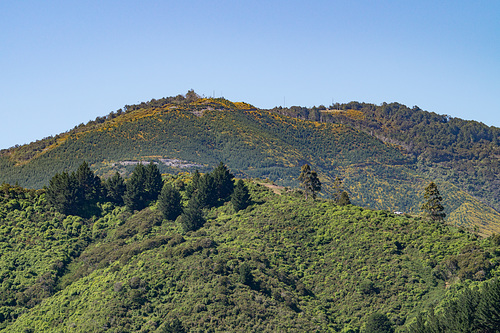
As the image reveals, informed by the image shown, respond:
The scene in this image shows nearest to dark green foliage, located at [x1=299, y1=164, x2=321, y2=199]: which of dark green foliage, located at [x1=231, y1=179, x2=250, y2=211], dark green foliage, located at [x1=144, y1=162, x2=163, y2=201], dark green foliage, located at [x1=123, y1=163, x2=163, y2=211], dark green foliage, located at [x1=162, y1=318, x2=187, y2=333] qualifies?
dark green foliage, located at [x1=231, y1=179, x2=250, y2=211]

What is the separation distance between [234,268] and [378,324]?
2321 centimetres

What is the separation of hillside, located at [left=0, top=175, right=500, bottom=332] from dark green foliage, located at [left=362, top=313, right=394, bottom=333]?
1.78 metres

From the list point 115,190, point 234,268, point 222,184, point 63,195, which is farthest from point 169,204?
point 234,268

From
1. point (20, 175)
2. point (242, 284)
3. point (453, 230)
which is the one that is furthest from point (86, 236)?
point (20, 175)

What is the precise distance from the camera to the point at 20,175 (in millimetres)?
188750

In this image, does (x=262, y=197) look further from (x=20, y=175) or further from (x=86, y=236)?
(x=20, y=175)

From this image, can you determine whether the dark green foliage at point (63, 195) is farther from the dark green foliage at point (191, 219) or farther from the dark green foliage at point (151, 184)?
the dark green foliage at point (191, 219)

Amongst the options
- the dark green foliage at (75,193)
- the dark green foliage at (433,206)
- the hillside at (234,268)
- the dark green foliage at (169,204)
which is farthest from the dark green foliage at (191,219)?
the dark green foliage at (433,206)

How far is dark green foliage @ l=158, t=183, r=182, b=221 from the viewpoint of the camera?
11656 centimetres

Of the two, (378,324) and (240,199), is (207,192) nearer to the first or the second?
(240,199)

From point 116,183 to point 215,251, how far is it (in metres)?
35.6

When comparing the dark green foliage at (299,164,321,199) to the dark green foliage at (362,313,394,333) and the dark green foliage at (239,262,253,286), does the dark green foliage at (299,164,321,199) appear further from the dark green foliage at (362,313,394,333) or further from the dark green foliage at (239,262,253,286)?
the dark green foliage at (362,313,394,333)

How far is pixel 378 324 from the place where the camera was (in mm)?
82562

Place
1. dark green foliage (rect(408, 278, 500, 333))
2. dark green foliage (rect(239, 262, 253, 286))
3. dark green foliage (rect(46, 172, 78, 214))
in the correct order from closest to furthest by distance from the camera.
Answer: dark green foliage (rect(408, 278, 500, 333)) < dark green foliage (rect(239, 262, 253, 286)) < dark green foliage (rect(46, 172, 78, 214))
